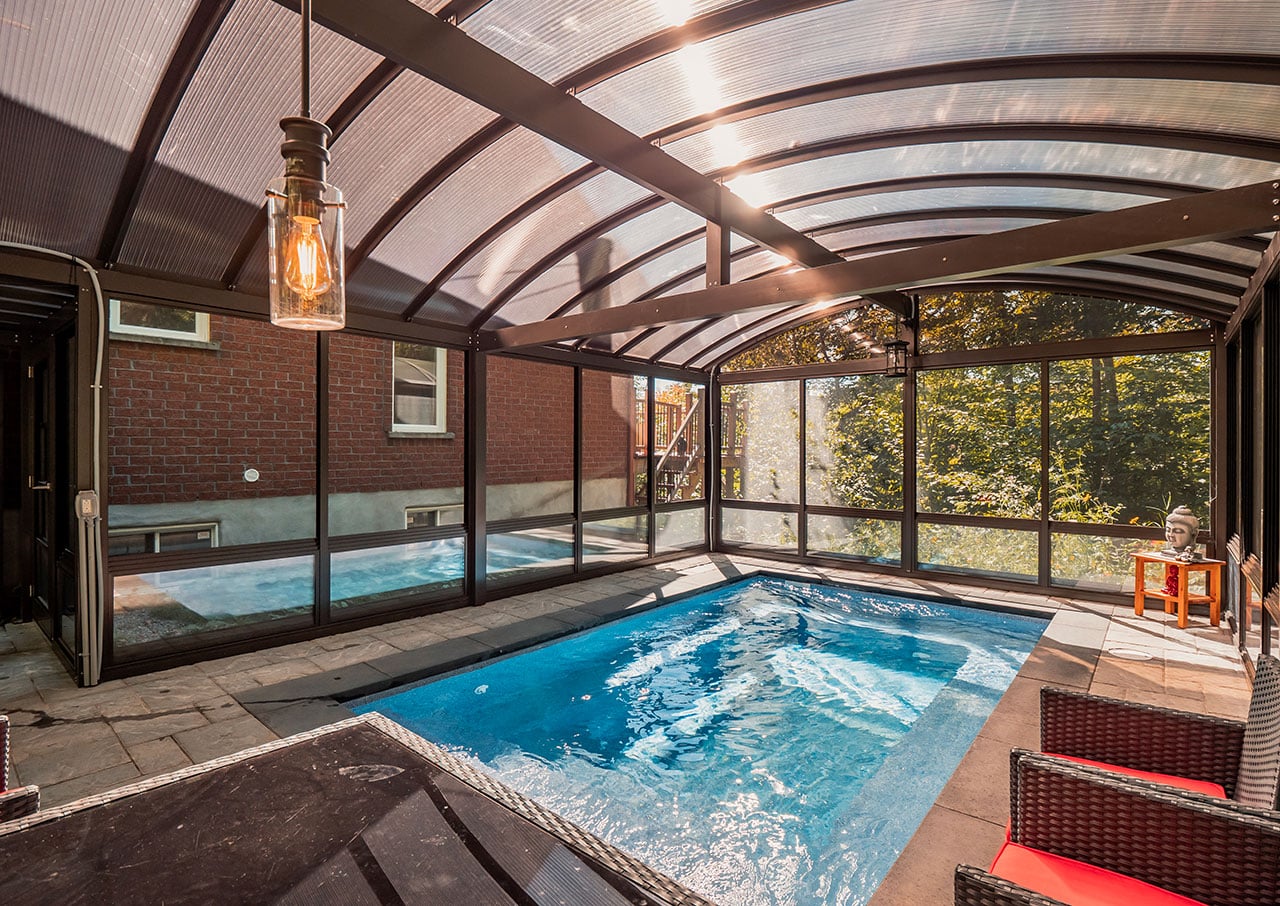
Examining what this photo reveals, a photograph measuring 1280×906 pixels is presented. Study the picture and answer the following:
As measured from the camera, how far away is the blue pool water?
8.97 feet

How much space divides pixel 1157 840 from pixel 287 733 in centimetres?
364

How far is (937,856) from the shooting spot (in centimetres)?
230

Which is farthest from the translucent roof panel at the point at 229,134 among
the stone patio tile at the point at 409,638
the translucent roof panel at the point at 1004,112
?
the stone patio tile at the point at 409,638

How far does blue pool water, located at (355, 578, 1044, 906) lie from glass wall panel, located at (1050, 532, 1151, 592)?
3.50 ft

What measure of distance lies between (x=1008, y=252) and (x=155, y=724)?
509 cm

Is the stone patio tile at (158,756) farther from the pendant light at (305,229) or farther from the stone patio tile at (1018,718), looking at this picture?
the stone patio tile at (1018,718)

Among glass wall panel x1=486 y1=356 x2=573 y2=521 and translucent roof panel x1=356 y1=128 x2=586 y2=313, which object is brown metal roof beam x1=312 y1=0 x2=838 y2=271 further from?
glass wall panel x1=486 y1=356 x2=573 y2=521

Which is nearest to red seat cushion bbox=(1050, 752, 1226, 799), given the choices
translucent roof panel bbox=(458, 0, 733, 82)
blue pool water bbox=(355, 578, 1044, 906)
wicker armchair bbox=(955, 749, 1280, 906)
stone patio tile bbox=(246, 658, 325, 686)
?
wicker armchair bbox=(955, 749, 1280, 906)

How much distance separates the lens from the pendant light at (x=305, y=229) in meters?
1.32

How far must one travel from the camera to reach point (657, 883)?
0.98 metres

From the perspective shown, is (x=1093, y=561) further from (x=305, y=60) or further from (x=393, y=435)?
(x=305, y=60)

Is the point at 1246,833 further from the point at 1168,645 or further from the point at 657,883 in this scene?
the point at 1168,645

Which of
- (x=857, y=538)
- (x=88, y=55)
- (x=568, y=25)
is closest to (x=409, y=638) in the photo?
(x=88, y=55)

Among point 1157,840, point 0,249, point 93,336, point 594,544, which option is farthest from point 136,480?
point 1157,840
